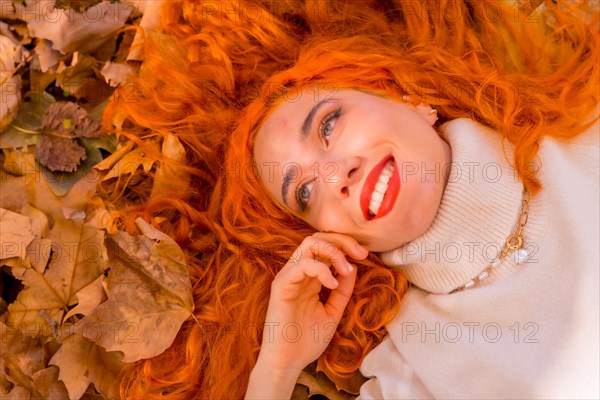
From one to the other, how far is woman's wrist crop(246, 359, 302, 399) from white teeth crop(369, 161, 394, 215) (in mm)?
554

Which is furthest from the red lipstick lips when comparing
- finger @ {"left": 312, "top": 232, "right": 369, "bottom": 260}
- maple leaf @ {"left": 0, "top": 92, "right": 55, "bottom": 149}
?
maple leaf @ {"left": 0, "top": 92, "right": 55, "bottom": 149}

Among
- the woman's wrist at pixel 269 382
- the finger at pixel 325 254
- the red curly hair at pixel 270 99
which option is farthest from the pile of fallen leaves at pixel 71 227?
the finger at pixel 325 254

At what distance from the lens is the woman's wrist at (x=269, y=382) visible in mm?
1854

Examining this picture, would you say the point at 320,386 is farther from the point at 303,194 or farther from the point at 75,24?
the point at 75,24

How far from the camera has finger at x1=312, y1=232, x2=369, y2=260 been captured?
184cm

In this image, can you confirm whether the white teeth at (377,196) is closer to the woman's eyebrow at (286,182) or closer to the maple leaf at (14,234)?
the woman's eyebrow at (286,182)

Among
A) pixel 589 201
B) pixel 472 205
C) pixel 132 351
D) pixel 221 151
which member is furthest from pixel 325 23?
pixel 132 351

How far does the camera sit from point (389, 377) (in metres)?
1.91

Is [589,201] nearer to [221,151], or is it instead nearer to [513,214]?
[513,214]

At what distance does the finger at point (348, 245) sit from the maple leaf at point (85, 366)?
80cm

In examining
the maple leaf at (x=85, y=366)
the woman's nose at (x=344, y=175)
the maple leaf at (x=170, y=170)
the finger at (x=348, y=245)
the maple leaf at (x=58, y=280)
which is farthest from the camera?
the maple leaf at (x=170, y=170)

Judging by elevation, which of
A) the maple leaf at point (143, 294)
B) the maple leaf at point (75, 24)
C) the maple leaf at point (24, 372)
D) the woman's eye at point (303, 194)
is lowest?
the maple leaf at point (24, 372)

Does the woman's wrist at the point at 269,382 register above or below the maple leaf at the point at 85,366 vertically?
above

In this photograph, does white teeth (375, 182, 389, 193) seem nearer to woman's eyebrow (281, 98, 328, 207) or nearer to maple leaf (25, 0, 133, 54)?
woman's eyebrow (281, 98, 328, 207)
